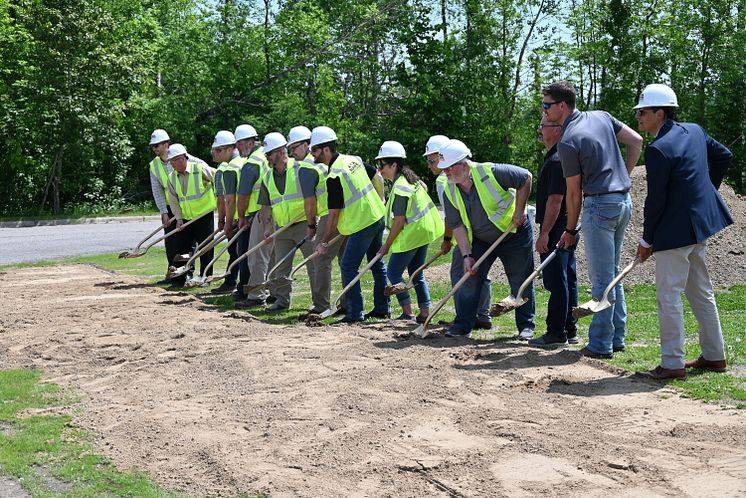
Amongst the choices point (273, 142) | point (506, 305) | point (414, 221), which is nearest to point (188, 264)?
point (273, 142)

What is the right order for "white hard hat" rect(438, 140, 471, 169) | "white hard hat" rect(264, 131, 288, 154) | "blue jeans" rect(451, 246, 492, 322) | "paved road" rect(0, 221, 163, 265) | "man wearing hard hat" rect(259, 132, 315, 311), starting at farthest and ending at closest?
"paved road" rect(0, 221, 163, 265) → "man wearing hard hat" rect(259, 132, 315, 311) → "white hard hat" rect(264, 131, 288, 154) → "blue jeans" rect(451, 246, 492, 322) → "white hard hat" rect(438, 140, 471, 169)

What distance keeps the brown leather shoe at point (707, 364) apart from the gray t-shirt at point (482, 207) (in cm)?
234

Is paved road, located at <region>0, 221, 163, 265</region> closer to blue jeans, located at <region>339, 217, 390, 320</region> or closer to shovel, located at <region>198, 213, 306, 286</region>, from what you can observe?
shovel, located at <region>198, 213, 306, 286</region>

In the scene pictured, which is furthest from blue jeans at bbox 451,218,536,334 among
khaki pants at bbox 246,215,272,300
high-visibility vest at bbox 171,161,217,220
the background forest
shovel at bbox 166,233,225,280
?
the background forest

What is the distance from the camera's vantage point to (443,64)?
35.2m

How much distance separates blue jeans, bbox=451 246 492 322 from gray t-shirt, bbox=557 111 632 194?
212 centimetres

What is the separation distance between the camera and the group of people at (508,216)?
7281mm

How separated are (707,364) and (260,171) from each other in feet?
22.6

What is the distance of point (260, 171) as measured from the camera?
12.8m

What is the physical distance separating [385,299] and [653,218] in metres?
4.35

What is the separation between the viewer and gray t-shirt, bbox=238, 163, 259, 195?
12.7m

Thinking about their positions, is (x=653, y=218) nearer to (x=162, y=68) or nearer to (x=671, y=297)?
(x=671, y=297)

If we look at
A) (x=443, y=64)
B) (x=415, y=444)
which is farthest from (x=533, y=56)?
(x=415, y=444)

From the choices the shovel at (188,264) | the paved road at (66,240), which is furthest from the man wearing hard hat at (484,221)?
the paved road at (66,240)
